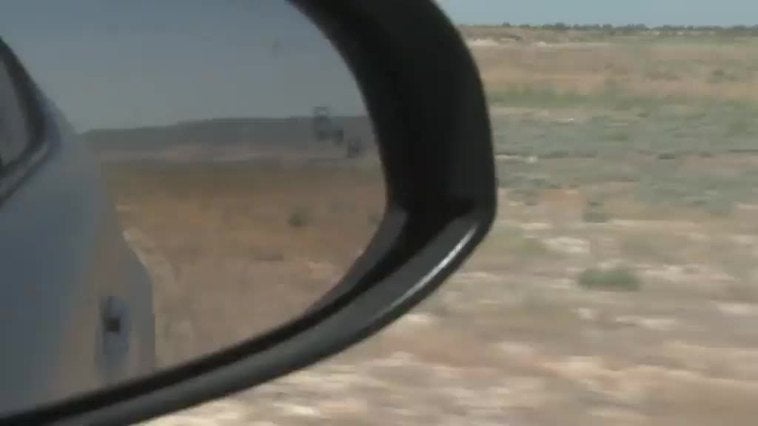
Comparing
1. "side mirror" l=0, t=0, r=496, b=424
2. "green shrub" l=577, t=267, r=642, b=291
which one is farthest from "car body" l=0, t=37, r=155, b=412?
"green shrub" l=577, t=267, r=642, b=291

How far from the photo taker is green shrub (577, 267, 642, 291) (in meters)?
7.82

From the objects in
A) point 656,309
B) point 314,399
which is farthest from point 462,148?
point 656,309

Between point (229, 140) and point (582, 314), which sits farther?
point (582, 314)

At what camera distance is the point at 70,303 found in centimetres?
116

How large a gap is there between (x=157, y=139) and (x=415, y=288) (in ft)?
0.77

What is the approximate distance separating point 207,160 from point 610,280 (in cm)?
677

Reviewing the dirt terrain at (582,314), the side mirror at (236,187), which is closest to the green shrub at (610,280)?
the dirt terrain at (582,314)

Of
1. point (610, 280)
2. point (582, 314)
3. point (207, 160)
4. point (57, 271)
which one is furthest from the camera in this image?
point (610, 280)

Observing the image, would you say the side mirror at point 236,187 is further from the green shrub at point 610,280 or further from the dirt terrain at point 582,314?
the green shrub at point 610,280

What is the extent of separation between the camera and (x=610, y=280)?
791cm

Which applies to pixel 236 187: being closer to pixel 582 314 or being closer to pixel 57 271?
pixel 57 271

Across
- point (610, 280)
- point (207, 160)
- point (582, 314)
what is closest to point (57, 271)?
point (207, 160)

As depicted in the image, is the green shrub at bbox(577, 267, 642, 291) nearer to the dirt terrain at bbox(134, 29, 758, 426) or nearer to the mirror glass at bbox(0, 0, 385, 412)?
the dirt terrain at bbox(134, 29, 758, 426)

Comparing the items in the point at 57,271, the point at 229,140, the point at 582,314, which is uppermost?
the point at 229,140
